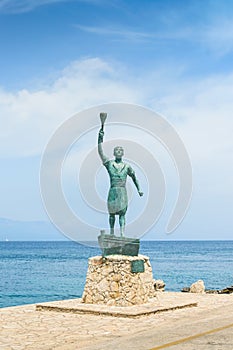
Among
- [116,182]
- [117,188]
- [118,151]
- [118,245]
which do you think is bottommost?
[118,245]

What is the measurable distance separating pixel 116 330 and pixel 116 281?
341 cm

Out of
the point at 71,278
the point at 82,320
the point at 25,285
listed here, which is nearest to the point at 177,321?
the point at 82,320

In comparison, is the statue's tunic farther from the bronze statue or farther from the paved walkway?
the paved walkway

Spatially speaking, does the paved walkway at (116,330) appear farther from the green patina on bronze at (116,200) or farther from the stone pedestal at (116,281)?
the green patina on bronze at (116,200)

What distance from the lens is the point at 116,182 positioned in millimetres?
16547

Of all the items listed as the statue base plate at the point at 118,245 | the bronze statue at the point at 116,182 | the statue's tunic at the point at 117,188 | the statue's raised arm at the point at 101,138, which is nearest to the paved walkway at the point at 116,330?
the statue base plate at the point at 118,245

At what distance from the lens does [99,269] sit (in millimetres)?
16062

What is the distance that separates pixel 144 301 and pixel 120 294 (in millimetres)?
830

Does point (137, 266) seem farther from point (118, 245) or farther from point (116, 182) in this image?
point (116, 182)

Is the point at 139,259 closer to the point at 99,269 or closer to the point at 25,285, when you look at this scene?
the point at 99,269

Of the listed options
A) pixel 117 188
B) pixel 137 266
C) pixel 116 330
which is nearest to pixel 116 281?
pixel 137 266

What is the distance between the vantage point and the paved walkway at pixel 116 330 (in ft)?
34.9

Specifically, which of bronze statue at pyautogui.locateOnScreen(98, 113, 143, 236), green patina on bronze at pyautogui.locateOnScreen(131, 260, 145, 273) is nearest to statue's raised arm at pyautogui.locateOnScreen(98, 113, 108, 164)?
bronze statue at pyautogui.locateOnScreen(98, 113, 143, 236)

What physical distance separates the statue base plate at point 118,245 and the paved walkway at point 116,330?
2.05 metres
